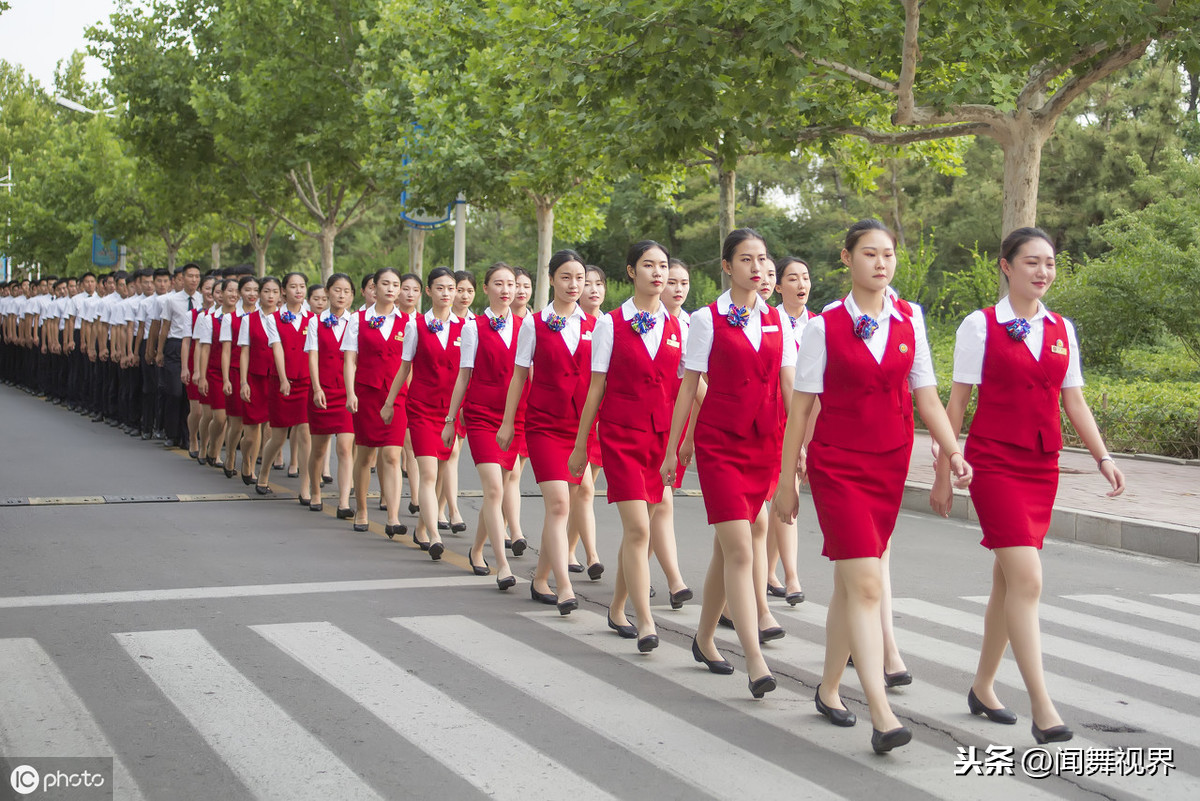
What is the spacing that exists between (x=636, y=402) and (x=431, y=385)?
2.82 meters

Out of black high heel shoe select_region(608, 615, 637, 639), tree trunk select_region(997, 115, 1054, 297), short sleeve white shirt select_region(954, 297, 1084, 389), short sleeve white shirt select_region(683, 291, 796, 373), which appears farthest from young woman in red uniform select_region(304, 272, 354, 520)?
tree trunk select_region(997, 115, 1054, 297)

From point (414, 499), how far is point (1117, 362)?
12.8m

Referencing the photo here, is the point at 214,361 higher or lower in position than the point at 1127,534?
higher

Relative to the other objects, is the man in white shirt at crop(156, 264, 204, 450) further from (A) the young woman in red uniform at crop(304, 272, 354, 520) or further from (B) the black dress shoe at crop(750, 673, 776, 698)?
(B) the black dress shoe at crop(750, 673, 776, 698)

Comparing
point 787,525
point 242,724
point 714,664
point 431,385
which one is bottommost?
point 242,724

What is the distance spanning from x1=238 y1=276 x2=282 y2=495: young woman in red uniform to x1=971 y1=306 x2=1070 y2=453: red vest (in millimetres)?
8090

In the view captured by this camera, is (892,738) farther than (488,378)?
No

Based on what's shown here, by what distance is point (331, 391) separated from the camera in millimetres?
10859

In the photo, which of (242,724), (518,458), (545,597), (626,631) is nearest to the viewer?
(242,724)

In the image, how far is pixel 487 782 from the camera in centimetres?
444

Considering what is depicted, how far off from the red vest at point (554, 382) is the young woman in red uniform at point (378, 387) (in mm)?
2550

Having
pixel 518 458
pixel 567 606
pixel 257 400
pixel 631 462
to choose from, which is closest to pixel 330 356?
pixel 257 400

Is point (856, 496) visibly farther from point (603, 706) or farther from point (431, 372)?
point (431, 372)

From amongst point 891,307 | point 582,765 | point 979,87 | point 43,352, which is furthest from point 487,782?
point 43,352
